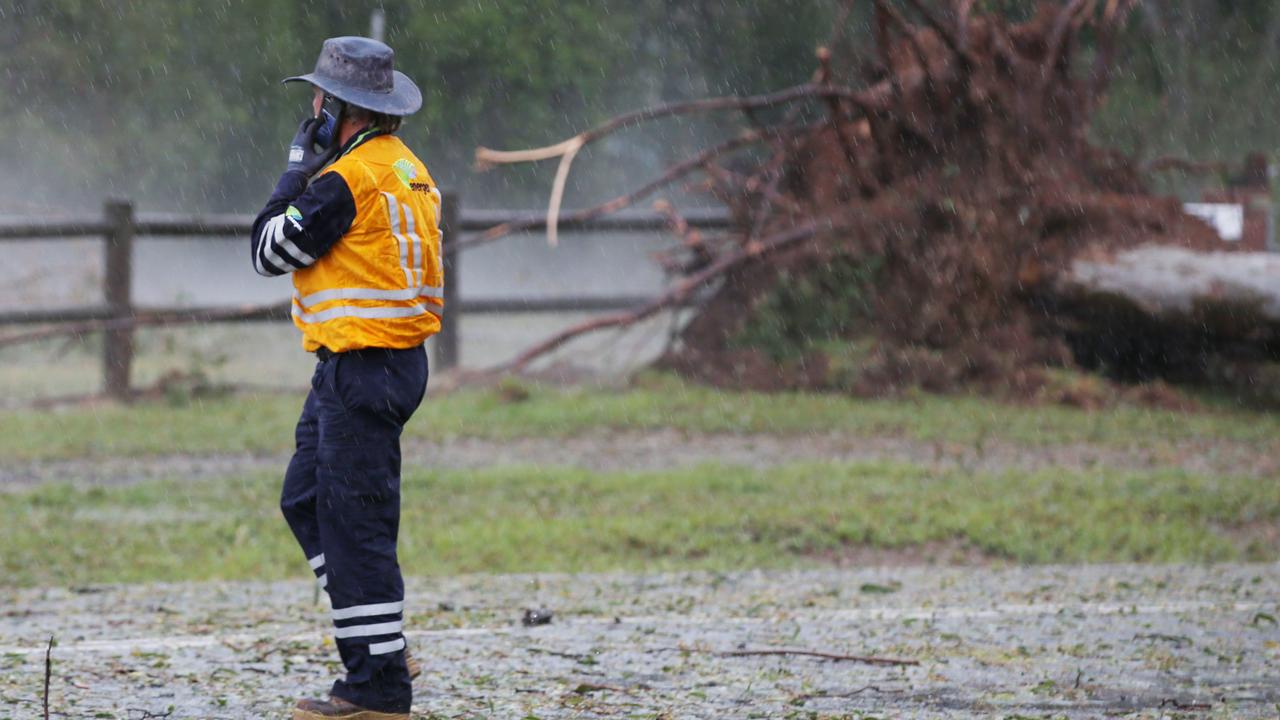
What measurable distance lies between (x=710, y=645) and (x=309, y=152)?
2.52 meters

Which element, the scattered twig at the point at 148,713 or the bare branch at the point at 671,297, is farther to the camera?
the bare branch at the point at 671,297

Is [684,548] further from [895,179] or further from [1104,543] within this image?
[895,179]

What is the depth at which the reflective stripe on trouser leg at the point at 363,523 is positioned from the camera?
Answer: 5011mm

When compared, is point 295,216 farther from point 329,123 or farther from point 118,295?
point 118,295

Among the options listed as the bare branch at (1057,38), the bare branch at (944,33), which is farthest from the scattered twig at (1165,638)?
the bare branch at (1057,38)

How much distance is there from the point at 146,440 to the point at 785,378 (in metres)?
5.31

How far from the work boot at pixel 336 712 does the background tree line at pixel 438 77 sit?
76.2 feet

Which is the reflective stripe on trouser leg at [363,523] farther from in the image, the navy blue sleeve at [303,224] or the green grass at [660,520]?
the green grass at [660,520]

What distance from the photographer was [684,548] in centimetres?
938

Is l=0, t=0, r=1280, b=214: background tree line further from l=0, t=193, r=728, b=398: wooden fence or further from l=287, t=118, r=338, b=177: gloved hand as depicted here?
l=287, t=118, r=338, b=177: gloved hand

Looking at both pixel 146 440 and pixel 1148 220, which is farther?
pixel 1148 220

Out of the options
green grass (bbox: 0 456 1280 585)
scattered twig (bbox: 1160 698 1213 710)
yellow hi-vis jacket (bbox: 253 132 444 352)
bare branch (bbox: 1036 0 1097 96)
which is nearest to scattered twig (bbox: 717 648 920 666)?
scattered twig (bbox: 1160 698 1213 710)

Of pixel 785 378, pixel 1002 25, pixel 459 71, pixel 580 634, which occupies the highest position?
pixel 459 71

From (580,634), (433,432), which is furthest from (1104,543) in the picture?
(433,432)
